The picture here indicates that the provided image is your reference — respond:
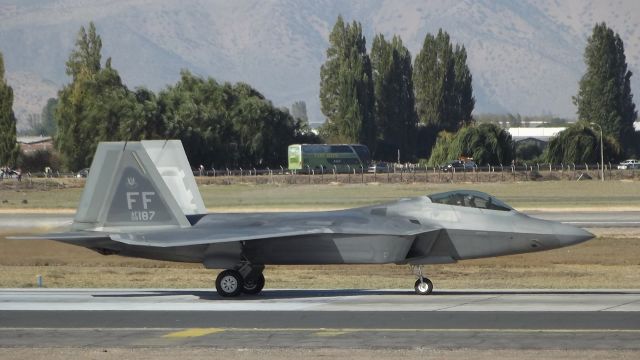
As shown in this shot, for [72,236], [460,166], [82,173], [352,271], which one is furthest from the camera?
[82,173]

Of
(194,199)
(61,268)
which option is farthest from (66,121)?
(194,199)

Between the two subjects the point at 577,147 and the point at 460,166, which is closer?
the point at 460,166

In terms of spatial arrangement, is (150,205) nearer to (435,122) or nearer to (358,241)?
(358,241)

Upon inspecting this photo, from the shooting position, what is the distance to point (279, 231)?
2361 centimetres

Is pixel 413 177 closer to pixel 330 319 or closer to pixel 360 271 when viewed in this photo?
pixel 360 271

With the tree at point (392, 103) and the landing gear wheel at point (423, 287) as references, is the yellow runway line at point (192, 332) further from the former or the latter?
the tree at point (392, 103)

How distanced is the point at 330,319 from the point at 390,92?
101 meters

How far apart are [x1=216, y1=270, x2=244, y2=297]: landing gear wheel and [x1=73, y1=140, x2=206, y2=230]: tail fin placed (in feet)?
4.96

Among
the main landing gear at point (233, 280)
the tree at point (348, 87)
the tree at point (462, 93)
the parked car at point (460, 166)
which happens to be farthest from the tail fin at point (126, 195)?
the tree at point (462, 93)

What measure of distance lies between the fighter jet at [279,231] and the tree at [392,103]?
9556cm

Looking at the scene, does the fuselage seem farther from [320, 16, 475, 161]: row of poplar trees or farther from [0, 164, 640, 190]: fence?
[320, 16, 475, 161]: row of poplar trees

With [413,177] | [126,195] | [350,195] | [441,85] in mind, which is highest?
[441,85]

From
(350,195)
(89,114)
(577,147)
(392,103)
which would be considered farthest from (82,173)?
(577,147)

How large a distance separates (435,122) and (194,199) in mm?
105586
